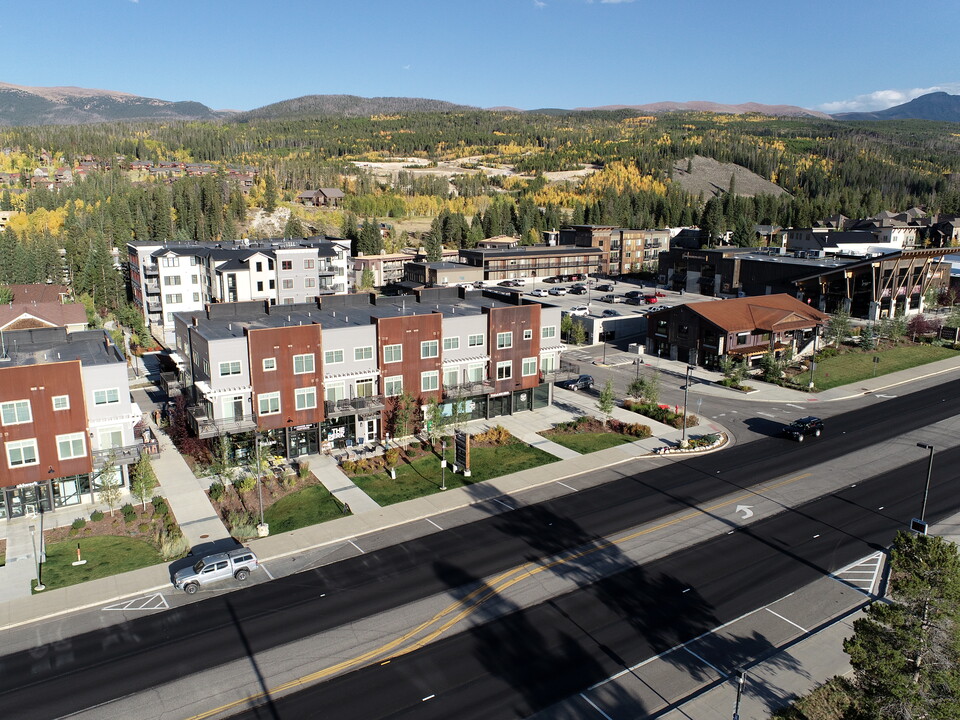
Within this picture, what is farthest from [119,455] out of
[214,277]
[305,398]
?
[214,277]

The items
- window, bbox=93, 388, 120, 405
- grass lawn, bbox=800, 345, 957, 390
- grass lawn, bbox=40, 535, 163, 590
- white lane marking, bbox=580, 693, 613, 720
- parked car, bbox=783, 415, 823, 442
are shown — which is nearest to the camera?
white lane marking, bbox=580, 693, 613, 720

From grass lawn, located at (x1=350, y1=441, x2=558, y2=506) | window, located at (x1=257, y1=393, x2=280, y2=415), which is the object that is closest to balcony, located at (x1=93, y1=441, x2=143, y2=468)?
window, located at (x1=257, y1=393, x2=280, y2=415)

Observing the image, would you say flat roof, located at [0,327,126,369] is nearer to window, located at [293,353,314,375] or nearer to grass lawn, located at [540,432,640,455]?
window, located at [293,353,314,375]

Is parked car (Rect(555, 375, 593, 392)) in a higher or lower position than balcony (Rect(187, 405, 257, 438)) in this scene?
lower

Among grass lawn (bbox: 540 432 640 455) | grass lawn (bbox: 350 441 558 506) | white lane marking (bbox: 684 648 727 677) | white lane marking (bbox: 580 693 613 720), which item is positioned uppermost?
white lane marking (bbox: 580 693 613 720)

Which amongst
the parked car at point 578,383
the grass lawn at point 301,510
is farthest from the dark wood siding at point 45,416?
the parked car at point 578,383

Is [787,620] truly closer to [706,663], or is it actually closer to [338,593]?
[706,663]

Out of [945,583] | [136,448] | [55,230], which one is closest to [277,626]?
[136,448]
